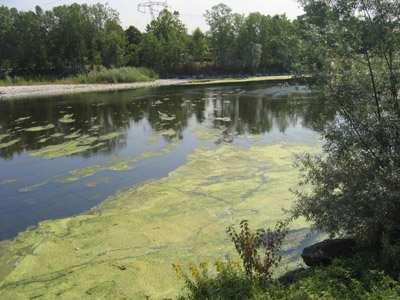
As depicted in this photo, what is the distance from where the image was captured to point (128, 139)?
16281mm

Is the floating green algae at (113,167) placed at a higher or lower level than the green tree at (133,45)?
lower

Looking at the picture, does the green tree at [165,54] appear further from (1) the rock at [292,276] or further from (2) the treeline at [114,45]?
(1) the rock at [292,276]

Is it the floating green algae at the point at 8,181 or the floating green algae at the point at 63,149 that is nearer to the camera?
the floating green algae at the point at 8,181

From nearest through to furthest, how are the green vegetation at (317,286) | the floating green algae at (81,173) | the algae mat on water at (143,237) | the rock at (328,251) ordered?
the green vegetation at (317,286) → the rock at (328,251) → the algae mat on water at (143,237) → the floating green algae at (81,173)

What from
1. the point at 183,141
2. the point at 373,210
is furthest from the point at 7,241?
the point at 183,141

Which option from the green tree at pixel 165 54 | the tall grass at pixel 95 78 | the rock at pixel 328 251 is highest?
the green tree at pixel 165 54

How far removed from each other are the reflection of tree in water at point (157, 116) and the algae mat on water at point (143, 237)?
514 centimetres

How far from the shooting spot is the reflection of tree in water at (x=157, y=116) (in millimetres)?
17172

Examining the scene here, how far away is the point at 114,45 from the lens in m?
57.1

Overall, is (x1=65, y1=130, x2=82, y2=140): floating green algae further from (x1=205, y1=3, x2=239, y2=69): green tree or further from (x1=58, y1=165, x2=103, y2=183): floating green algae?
(x1=205, y1=3, x2=239, y2=69): green tree

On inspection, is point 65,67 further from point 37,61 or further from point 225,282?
point 225,282

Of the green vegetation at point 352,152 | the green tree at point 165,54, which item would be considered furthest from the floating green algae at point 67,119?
the green tree at point 165,54

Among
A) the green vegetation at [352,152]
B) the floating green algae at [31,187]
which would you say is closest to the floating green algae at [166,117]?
the floating green algae at [31,187]

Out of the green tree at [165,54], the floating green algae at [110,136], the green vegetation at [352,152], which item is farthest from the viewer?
the green tree at [165,54]
